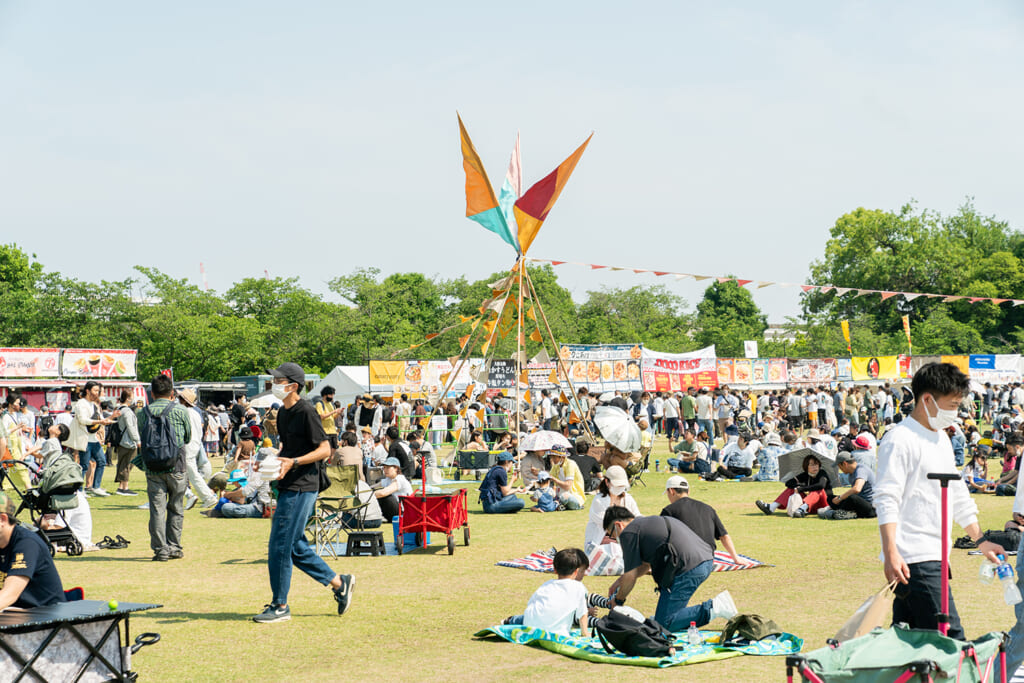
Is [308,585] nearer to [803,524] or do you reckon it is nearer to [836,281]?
Result: [803,524]

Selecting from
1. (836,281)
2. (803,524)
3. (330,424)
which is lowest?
(803,524)

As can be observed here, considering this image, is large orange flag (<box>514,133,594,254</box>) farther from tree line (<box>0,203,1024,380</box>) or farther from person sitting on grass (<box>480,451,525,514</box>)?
tree line (<box>0,203,1024,380</box>)

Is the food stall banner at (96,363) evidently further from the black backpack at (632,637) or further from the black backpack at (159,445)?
the black backpack at (632,637)

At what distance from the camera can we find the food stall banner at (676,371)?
36.4 metres

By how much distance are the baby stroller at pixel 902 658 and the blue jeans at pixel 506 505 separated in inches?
441

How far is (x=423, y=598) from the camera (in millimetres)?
8961

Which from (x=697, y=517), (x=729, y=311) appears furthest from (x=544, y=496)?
(x=729, y=311)

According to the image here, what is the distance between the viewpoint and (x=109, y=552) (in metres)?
11.5

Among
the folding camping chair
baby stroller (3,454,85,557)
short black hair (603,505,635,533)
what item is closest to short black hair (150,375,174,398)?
baby stroller (3,454,85,557)

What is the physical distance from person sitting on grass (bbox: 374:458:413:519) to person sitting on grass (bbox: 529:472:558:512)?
261cm

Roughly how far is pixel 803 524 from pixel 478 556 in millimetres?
5097

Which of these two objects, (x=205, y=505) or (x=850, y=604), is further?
(x=205, y=505)

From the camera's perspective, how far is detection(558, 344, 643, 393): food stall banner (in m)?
34.6

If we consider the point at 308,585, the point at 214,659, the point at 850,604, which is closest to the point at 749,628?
the point at 850,604
